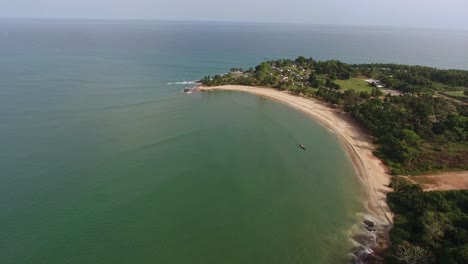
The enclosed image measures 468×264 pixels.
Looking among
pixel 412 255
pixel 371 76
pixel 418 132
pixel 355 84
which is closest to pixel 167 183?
pixel 412 255

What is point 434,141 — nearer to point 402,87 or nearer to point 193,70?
point 402,87

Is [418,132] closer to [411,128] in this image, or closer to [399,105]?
[411,128]

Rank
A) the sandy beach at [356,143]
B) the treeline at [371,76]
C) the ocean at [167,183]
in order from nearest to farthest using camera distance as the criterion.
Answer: the ocean at [167,183]
the sandy beach at [356,143]
the treeline at [371,76]

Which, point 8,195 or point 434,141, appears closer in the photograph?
point 8,195

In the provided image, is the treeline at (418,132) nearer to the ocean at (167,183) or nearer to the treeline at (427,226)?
the ocean at (167,183)

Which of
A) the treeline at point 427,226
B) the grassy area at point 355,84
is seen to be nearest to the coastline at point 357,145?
the treeline at point 427,226

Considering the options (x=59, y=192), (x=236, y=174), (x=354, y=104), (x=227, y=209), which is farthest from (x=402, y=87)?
(x=59, y=192)
